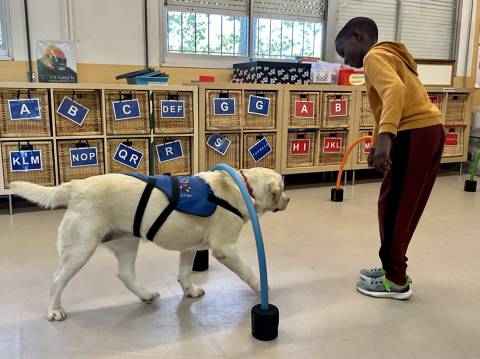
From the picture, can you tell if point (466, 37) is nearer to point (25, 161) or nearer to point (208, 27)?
point (208, 27)

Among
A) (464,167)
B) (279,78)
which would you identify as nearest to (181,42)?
(279,78)

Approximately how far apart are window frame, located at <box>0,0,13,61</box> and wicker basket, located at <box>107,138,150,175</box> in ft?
4.09

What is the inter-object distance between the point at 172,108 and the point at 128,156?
58cm

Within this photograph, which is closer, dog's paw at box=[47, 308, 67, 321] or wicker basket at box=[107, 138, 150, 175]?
dog's paw at box=[47, 308, 67, 321]

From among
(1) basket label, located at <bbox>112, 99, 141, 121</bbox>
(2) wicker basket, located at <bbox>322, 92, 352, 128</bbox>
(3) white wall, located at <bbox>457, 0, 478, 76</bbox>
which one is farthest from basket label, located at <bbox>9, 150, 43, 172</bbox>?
(3) white wall, located at <bbox>457, 0, 478, 76</bbox>

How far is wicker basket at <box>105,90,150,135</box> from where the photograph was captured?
3848mm

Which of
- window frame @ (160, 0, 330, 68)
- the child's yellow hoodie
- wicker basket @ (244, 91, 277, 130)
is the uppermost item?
window frame @ (160, 0, 330, 68)

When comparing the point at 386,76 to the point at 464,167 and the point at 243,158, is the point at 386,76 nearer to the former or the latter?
the point at 243,158

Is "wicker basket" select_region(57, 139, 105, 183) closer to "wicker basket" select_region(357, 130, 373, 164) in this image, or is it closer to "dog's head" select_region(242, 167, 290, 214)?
"dog's head" select_region(242, 167, 290, 214)

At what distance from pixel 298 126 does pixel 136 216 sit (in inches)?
120

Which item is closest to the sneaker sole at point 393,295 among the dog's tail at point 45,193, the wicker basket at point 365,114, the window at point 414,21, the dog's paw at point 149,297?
the dog's paw at point 149,297

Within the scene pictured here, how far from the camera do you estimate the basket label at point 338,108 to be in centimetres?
477

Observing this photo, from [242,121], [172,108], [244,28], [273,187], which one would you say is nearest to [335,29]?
[244,28]

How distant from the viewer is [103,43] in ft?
14.3
